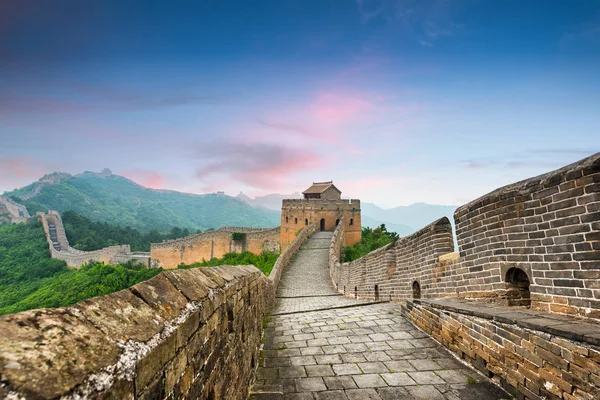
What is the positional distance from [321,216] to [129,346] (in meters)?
35.5

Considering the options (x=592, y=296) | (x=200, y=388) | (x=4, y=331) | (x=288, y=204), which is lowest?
(x=200, y=388)

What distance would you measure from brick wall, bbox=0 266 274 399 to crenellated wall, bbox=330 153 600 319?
3.78 meters

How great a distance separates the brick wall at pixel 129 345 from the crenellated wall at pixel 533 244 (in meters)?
3.78

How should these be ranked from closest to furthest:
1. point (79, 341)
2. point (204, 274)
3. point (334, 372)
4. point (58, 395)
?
point (58, 395) < point (79, 341) < point (204, 274) < point (334, 372)

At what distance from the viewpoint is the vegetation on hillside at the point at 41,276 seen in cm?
3134

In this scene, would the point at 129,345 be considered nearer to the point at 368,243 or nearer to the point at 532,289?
the point at 532,289

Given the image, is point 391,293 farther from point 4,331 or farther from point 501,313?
point 4,331

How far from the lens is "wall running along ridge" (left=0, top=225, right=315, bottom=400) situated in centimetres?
90

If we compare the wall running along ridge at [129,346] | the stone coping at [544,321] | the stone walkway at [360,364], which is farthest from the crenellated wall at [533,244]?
the wall running along ridge at [129,346]

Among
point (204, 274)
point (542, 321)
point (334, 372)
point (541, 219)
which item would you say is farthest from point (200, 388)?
point (541, 219)

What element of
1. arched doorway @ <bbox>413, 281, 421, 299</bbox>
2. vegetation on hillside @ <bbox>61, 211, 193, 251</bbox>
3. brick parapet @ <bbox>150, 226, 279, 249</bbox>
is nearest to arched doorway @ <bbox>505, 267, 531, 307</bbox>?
arched doorway @ <bbox>413, 281, 421, 299</bbox>

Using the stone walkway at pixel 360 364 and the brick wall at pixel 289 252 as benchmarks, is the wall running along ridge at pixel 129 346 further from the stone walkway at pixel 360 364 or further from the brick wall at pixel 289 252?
the brick wall at pixel 289 252

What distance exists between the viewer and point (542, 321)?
10.9ft

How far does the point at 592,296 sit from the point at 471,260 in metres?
2.19
